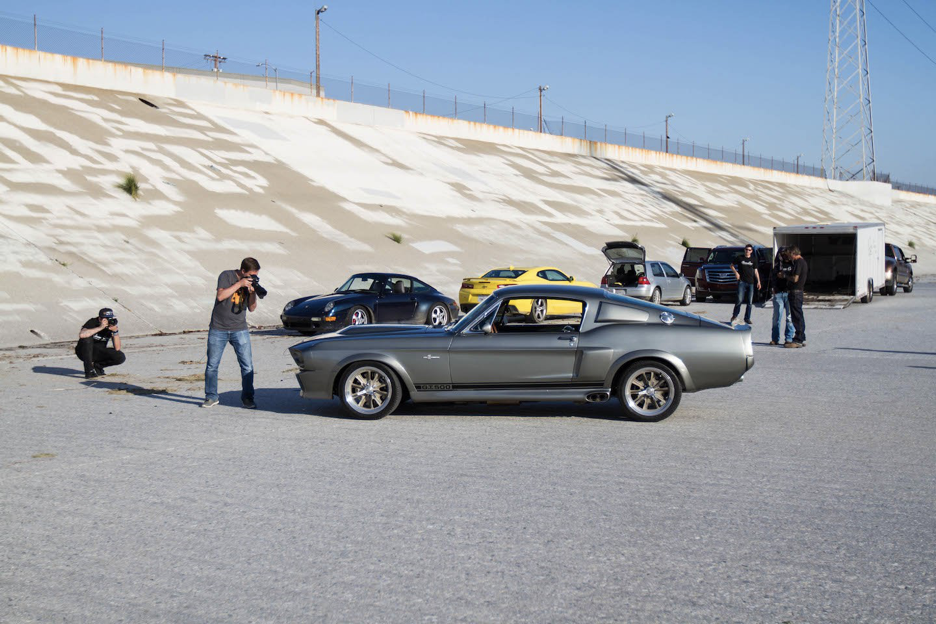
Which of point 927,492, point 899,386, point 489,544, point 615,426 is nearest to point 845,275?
point 899,386

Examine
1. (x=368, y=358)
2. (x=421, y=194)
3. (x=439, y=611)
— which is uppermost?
(x=421, y=194)

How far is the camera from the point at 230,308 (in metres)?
10.2

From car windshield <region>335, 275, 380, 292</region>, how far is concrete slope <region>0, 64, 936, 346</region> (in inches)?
135

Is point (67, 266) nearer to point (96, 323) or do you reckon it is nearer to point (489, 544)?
point (96, 323)

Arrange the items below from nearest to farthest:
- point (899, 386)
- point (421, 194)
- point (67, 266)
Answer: point (899, 386) < point (67, 266) < point (421, 194)

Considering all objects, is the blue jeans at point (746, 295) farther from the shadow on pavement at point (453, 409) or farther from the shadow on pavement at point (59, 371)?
the shadow on pavement at point (59, 371)

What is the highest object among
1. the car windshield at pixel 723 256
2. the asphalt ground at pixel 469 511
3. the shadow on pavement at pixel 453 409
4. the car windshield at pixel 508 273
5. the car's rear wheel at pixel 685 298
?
the car windshield at pixel 723 256

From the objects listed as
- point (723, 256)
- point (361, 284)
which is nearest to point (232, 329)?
point (361, 284)

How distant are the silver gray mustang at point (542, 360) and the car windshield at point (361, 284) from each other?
33.3ft

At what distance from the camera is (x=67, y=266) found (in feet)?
74.8

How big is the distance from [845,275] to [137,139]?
25.8 metres

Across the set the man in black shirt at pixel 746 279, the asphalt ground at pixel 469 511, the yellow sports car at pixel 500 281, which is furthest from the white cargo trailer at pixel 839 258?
the asphalt ground at pixel 469 511

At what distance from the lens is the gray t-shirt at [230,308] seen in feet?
33.5

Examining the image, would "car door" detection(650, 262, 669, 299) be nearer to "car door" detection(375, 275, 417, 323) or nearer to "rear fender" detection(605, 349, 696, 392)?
"car door" detection(375, 275, 417, 323)
